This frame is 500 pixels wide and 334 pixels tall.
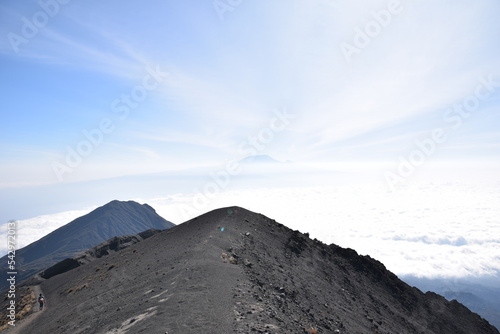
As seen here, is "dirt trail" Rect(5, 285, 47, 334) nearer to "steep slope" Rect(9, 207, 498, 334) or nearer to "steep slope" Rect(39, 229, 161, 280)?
"steep slope" Rect(9, 207, 498, 334)

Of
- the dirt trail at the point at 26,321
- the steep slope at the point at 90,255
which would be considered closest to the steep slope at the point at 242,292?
the dirt trail at the point at 26,321

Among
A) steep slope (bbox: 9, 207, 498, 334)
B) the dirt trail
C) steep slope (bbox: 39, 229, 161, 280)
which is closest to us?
steep slope (bbox: 9, 207, 498, 334)

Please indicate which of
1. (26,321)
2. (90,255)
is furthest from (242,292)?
(90,255)

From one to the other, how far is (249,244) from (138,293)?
12346 millimetres

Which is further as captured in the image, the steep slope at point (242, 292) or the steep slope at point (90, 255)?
the steep slope at point (90, 255)

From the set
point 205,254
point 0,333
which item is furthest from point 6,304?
point 205,254

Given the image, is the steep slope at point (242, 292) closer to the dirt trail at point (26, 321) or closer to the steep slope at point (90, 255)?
the dirt trail at point (26, 321)

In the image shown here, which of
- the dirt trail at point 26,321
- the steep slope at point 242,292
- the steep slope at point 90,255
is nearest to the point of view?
the steep slope at point 242,292

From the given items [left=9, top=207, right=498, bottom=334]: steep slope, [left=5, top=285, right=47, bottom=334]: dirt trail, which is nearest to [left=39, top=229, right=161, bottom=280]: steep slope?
[left=9, top=207, right=498, bottom=334]: steep slope

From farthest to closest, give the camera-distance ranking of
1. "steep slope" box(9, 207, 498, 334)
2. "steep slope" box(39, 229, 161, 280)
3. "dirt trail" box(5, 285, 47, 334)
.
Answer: "steep slope" box(39, 229, 161, 280), "dirt trail" box(5, 285, 47, 334), "steep slope" box(9, 207, 498, 334)

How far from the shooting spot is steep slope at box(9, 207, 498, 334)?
1531 cm

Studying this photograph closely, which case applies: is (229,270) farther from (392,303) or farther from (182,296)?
(392,303)

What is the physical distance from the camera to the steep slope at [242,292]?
15.3 m

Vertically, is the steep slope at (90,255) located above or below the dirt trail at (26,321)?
above
